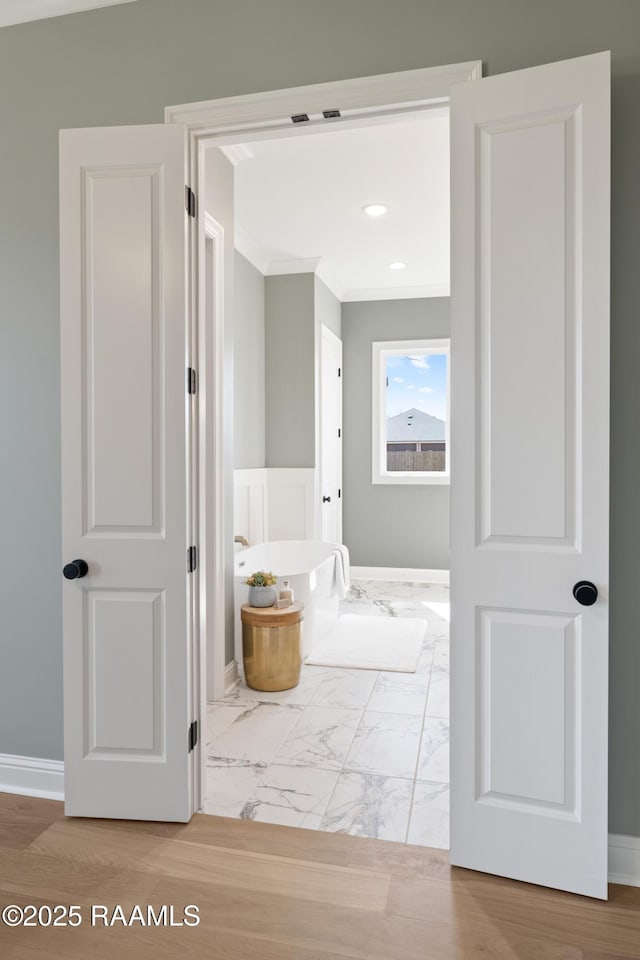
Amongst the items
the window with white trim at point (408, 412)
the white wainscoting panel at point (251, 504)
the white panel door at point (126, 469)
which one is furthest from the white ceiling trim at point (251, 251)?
the white panel door at point (126, 469)

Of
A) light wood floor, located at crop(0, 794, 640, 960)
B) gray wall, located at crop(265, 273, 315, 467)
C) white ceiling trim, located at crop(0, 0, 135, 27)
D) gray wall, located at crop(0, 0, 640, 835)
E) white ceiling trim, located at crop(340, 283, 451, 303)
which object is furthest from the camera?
white ceiling trim, located at crop(340, 283, 451, 303)

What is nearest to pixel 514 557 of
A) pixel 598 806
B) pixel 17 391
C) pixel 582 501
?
pixel 582 501

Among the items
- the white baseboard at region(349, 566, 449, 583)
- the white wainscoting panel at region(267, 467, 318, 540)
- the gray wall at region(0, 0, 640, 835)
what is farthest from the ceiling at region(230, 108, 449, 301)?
the white baseboard at region(349, 566, 449, 583)

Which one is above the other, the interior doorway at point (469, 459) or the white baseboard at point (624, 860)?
the interior doorway at point (469, 459)

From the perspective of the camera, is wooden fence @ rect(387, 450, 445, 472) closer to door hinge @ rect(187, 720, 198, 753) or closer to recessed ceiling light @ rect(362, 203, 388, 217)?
recessed ceiling light @ rect(362, 203, 388, 217)

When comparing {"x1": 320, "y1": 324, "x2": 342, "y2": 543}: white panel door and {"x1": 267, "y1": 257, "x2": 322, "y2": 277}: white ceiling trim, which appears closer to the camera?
{"x1": 267, "y1": 257, "x2": 322, "y2": 277}: white ceiling trim

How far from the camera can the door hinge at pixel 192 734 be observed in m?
2.20

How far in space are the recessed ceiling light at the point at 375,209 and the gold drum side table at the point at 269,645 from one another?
2771 millimetres

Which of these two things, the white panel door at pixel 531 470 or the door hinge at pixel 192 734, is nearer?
the white panel door at pixel 531 470

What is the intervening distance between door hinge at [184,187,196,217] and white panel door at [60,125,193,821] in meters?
0.05

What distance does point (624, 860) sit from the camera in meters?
1.92

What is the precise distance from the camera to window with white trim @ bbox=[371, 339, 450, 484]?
6.54m

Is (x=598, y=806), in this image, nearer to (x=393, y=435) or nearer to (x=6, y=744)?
(x=6, y=744)

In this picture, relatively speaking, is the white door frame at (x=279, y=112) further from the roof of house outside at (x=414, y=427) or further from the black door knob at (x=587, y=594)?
the roof of house outside at (x=414, y=427)
